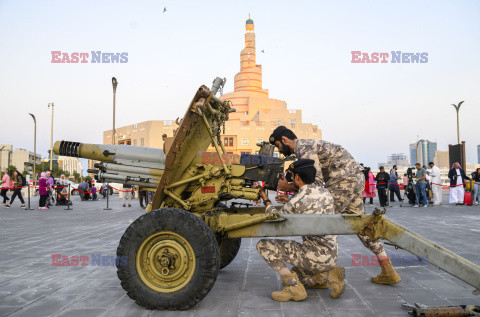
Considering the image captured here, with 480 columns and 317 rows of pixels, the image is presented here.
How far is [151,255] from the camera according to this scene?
3377 mm

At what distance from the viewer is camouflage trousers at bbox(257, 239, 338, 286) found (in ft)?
11.9

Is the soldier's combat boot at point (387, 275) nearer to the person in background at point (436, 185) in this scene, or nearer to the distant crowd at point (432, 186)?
the distant crowd at point (432, 186)

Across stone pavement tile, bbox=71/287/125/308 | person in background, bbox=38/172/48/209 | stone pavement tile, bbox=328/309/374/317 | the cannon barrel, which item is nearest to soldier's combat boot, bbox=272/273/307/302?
stone pavement tile, bbox=328/309/374/317

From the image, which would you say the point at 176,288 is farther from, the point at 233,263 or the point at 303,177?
the point at 233,263

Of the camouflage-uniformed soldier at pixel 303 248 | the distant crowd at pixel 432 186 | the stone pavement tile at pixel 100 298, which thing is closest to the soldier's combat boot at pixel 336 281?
the camouflage-uniformed soldier at pixel 303 248

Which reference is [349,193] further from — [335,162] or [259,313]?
[259,313]

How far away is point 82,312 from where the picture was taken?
330 cm

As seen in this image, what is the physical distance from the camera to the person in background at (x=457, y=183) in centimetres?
1597

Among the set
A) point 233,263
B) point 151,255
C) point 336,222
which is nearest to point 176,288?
point 151,255

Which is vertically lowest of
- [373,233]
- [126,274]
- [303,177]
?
[126,274]

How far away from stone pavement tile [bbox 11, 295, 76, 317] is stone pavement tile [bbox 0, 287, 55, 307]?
0.39 ft

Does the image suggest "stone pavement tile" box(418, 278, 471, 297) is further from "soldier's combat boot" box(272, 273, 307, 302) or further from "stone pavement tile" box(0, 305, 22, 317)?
"stone pavement tile" box(0, 305, 22, 317)

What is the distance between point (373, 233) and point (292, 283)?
93 cm

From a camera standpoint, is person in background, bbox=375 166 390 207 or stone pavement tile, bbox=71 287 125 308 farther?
person in background, bbox=375 166 390 207
